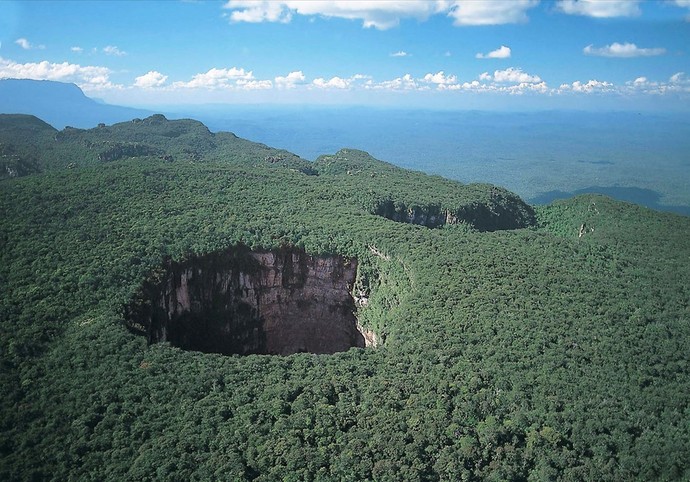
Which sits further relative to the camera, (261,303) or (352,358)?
(261,303)

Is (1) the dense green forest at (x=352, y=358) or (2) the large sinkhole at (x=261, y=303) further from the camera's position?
(2) the large sinkhole at (x=261, y=303)

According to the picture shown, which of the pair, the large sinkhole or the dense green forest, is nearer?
the dense green forest

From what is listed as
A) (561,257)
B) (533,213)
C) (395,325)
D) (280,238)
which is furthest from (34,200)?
(533,213)

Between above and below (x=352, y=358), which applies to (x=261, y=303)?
below

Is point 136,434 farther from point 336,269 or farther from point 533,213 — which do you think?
point 533,213
